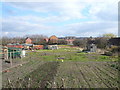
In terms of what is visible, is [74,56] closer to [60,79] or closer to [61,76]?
[61,76]

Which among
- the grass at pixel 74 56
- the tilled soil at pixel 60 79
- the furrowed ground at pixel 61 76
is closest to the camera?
the tilled soil at pixel 60 79

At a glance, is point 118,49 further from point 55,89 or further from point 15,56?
point 55,89

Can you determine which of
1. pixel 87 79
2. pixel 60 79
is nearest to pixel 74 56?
pixel 87 79

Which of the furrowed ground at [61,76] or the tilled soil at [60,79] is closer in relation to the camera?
the tilled soil at [60,79]

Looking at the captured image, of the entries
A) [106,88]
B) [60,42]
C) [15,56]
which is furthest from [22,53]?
[60,42]

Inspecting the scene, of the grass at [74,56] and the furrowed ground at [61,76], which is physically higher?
the furrowed ground at [61,76]

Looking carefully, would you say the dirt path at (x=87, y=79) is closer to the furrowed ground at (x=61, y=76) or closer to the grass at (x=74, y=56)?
the furrowed ground at (x=61, y=76)

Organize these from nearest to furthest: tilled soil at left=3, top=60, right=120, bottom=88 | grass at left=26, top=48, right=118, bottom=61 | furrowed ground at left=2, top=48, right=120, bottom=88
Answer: tilled soil at left=3, top=60, right=120, bottom=88 < furrowed ground at left=2, top=48, right=120, bottom=88 < grass at left=26, top=48, right=118, bottom=61

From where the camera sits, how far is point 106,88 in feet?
23.7

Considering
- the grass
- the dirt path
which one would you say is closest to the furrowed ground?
the dirt path

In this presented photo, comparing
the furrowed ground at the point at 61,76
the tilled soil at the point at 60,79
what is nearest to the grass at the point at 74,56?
the furrowed ground at the point at 61,76

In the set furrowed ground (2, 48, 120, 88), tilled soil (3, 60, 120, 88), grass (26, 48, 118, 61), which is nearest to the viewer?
tilled soil (3, 60, 120, 88)

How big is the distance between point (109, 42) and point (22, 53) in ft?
98.5

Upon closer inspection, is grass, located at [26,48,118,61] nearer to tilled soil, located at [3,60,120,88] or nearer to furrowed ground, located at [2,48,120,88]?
furrowed ground, located at [2,48,120,88]
